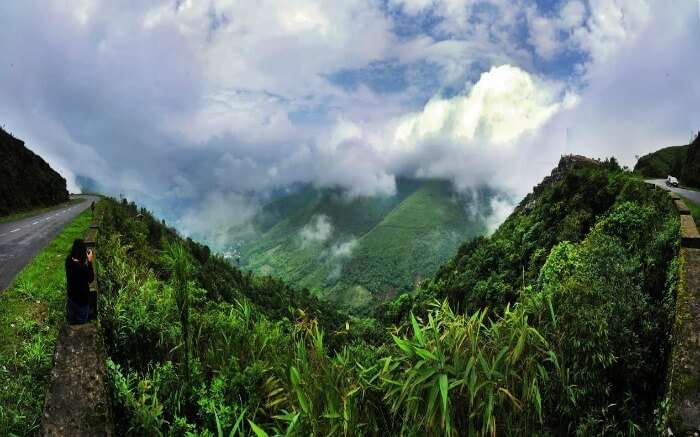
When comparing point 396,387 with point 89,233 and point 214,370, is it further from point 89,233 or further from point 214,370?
point 89,233

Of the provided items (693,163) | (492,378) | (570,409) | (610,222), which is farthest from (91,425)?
(693,163)

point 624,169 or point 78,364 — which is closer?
point 78,364

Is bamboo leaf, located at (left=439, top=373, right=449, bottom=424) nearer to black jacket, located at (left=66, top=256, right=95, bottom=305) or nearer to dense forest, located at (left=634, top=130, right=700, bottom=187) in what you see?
black jacket, located at (left=66, top=256, right=95, bottom=305)

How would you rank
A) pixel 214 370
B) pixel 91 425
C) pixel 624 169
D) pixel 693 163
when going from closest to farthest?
pixel 91 425
pixel 214 370
pixel 624 169
pixel 693 163

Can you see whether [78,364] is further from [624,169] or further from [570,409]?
[624,169]

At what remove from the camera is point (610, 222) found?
11.8 m

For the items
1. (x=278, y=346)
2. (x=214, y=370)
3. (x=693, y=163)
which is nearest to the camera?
(x=214, y=370)

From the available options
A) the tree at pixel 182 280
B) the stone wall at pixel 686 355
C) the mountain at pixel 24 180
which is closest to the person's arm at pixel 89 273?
the tree at pixel 182 280

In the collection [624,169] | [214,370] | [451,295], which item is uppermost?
[624,169]

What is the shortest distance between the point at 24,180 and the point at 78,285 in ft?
126

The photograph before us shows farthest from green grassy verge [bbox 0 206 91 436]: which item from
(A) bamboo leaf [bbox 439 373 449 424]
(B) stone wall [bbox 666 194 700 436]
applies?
(B) stone wall [bbox 666 194 700 436]

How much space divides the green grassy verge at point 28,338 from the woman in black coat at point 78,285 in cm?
Answer: 113

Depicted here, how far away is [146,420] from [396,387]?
3.13 m

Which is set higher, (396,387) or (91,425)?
(396,387)
